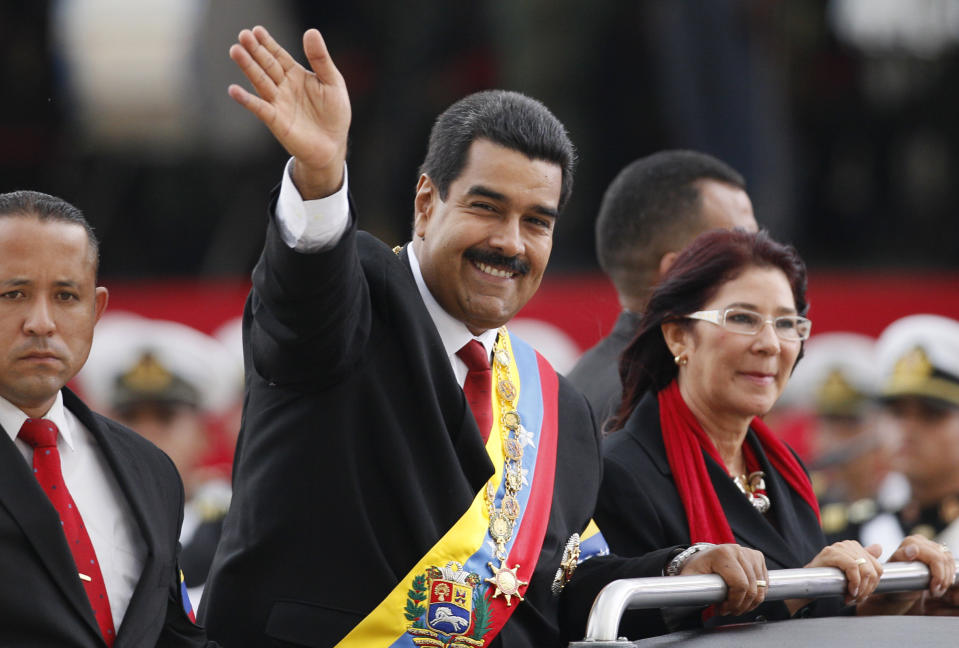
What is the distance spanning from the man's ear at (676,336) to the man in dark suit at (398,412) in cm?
56

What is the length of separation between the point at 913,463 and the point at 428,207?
287 cm

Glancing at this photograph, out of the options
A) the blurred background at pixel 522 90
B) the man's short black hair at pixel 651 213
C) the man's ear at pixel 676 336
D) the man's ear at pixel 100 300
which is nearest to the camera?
the man's ear at pixel 100 300

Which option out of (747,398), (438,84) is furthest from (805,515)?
(438,84)

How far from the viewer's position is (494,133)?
11.3ft

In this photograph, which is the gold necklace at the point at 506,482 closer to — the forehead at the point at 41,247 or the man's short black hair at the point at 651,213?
the forehead at the point at 41,247

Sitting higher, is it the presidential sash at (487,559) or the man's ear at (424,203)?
the man's ear at (424,203)

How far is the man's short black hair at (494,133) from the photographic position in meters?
3.44

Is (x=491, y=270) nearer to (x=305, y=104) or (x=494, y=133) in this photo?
(x=494, y=133)

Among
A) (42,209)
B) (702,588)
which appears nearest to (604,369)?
(702,588)

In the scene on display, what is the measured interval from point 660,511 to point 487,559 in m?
0.60

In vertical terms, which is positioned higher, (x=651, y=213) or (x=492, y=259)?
(x=651, y=213)

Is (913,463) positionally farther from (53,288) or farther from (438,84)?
(438,84)

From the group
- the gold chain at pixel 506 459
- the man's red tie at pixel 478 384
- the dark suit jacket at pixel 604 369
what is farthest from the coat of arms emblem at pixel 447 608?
the dark suit jacket at pixel 604 369

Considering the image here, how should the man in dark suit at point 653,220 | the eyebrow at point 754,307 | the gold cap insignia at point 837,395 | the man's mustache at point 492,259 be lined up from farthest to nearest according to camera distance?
1. the gold cap insignia at point 837,395
2. the man in dark suit at point 653,220
3. the eyebrow at point 754,307
4. the man's mustache at point 492,259
